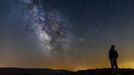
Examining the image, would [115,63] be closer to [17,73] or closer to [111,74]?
[111,74]

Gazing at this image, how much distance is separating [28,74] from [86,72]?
19.9 ft

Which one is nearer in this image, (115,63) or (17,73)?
(115,63)

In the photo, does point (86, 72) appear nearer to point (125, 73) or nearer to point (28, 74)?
point (125, 73)

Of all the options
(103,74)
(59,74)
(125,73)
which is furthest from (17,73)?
(125,73)

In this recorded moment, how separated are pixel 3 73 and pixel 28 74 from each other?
2553 mm

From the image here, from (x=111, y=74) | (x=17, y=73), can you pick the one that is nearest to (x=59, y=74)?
(x=17, y=73)

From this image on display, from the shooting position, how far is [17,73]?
3019 cm

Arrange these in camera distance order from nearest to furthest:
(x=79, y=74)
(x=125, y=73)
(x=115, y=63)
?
1. (x=115, y=63)
2. (x=125, y=73)
3. (x=79, y=74)

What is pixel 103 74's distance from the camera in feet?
88.8

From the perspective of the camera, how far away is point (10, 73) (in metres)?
29.8

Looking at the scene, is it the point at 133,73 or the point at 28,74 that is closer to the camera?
the point at 133,73

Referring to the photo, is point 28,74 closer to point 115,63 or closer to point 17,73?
point 17,73

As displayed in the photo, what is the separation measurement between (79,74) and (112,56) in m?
4.84

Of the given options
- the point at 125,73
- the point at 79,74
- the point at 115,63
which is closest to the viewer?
the point at 115,63
